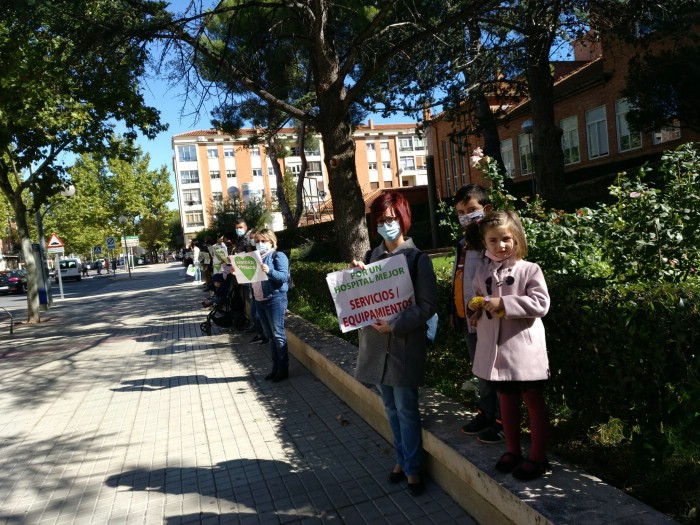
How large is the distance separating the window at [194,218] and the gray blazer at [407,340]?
8381cm

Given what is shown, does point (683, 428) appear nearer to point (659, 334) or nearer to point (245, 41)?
point (659, 334)

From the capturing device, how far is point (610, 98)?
87.7ft

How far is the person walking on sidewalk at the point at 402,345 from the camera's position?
11.6 ft

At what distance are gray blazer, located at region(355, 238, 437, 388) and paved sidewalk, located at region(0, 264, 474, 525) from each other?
0.80m

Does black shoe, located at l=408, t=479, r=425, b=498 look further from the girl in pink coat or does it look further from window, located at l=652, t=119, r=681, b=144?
window, located at l=652, t=119, r=681, b=144

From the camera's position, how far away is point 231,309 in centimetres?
1091

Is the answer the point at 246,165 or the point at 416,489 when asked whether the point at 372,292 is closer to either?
the point at 416,489

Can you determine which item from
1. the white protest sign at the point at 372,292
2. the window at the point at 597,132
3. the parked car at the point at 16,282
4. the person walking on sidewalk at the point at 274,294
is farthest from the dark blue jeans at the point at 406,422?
the parked car at the point at 16,282

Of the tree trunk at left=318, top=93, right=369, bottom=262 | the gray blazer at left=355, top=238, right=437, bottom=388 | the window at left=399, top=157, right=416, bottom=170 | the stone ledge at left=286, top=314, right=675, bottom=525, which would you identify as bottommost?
the stone ledge at left=286, top=314, right=675, bottom=525

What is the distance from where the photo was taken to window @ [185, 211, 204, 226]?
278 ft

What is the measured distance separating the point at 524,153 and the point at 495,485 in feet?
112

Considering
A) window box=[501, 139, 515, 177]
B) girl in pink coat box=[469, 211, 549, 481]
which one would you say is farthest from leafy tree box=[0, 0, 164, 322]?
window box=[501, 139, 515, 177]

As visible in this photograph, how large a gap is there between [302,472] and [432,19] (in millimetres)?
9154

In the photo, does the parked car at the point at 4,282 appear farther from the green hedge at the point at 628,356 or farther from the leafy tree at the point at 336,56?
the green hedge at the point at 628,356
